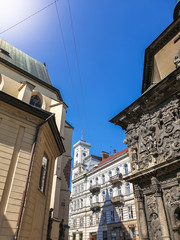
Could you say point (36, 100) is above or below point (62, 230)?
above

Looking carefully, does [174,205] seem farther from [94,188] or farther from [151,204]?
[94,188]

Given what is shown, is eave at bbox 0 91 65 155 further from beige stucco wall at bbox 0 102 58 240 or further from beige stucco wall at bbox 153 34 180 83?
beige stucco wall at bbox 153 34 180 83

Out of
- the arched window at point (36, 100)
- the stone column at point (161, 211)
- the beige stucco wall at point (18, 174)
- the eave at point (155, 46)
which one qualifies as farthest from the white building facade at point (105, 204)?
the beige stucco wall at point (18, 174)

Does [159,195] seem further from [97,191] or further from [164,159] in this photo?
[97,191]

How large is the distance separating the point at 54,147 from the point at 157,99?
24.9 feet

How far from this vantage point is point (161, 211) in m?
9.09

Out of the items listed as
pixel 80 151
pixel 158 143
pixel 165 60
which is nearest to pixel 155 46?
pixel 165 60

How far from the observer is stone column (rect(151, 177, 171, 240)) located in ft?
28.1

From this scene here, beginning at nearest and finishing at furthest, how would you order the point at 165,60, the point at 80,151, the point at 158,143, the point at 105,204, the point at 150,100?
the point at 158,143, the point at 150,100, the point at 165,60, the point at 105,204, the point at 80,151

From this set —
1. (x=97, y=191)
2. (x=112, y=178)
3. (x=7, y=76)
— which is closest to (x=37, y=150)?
(x=7, y=76)

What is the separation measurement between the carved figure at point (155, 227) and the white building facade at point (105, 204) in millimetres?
16196

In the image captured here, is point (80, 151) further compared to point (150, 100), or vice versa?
point (80, 151)

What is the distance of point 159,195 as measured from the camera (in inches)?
372

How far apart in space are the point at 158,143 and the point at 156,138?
38 cm
